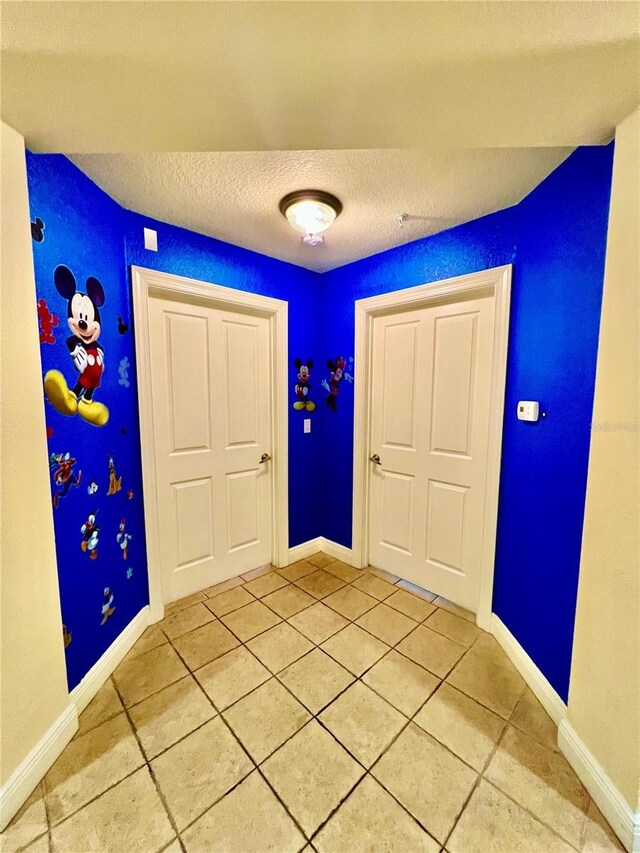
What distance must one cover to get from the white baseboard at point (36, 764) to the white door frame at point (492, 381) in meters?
1.81

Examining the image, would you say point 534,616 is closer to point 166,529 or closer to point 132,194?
point 166,529

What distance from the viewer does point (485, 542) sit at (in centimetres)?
183

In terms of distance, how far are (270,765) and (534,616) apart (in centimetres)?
128

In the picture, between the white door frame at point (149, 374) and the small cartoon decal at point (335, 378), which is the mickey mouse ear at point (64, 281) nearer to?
the white door frame at point (149, 374)

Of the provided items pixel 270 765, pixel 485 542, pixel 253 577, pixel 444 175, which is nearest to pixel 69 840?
pixel 270 765

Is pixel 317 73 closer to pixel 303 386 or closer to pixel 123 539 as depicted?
pixel 303 386

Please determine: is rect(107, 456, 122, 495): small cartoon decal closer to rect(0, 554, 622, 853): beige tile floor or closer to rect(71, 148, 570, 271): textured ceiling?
rect(0, 554, 622, 853): beige tile floor

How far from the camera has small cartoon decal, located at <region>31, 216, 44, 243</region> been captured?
1.15m

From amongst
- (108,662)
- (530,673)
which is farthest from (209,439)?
(530,673)

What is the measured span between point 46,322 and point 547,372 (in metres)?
2.09

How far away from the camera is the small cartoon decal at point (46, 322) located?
1195mm

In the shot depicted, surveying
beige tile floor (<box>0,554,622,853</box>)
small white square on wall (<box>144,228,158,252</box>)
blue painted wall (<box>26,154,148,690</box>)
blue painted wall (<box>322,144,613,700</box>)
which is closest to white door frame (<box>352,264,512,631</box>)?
blue painted wall (<box>322,144,613,700</box>)

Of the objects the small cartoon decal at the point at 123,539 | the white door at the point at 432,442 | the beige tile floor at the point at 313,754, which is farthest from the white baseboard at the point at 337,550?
the small cartoon decal at the point at 123,539

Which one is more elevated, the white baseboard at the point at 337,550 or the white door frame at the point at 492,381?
the white door frame at the point at 492,381
